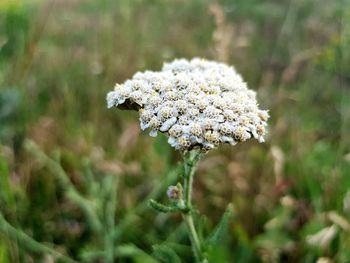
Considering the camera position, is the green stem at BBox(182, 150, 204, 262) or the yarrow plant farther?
the green stem at BBox(182, 150, 204, 262)

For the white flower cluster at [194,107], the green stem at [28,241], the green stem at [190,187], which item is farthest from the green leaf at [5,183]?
the green stem at [190,187]

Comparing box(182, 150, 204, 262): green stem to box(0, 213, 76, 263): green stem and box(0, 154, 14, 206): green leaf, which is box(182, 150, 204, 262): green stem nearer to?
box(0, 213, 76, 263): green stem

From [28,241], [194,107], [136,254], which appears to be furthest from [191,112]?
[28,241]

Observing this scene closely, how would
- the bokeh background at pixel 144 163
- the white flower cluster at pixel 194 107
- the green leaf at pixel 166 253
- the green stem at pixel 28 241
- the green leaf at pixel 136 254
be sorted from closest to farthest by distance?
1. the white flower cluster at pixel 194 107
2. the green leaf at pixel 166 253
3. the green stem at pixel 28 241
4. the green leaf at pixel 136 254
5. the bokeh background at pixel 144 163

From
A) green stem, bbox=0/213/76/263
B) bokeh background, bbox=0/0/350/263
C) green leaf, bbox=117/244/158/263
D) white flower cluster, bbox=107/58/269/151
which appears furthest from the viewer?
bokeh background, bbox=0/0/350/263

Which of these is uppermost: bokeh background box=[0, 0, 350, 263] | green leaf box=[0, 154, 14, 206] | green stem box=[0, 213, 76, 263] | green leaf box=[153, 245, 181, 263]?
bokeh background box=[0, 0, 350, 263]

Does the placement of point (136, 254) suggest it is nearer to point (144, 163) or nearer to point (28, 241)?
point (28, 241)

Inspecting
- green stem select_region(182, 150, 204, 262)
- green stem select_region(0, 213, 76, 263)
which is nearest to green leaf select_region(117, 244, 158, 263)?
green stem select_region(0, 213, 76, 263)

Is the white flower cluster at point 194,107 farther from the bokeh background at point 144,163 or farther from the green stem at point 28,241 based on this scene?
the green stem at point 28,241
